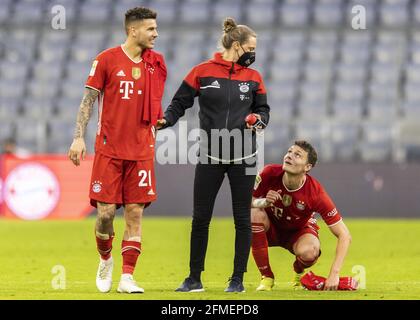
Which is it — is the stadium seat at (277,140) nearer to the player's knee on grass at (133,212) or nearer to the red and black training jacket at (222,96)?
the red and black training jacket at (222,96)

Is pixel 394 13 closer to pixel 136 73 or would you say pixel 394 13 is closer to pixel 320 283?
pixel 320 283

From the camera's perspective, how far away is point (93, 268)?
11.1 metres

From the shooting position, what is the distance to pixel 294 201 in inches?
355

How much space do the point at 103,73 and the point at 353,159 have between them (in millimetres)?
12828

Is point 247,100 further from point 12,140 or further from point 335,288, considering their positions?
point 12,140

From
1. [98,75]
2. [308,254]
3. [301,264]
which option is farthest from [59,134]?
[98,75]

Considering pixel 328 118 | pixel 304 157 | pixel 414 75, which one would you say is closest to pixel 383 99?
pixel 414 75

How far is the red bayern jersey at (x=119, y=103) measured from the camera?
27.0 feet

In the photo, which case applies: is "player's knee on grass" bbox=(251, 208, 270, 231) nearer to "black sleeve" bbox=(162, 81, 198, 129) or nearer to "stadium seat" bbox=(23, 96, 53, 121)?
"black sleeve" bbox=(162, 81, 198, 129)

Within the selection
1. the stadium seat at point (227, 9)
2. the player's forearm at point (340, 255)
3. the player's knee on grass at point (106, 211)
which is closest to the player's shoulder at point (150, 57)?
the player's knee on grass at point (106, 211)

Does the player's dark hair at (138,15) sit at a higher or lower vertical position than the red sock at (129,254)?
higher

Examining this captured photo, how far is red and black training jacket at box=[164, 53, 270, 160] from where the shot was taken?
27.6 feet

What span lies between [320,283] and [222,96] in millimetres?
1671

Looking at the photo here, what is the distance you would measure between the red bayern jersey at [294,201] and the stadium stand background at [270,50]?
11.9 metres
